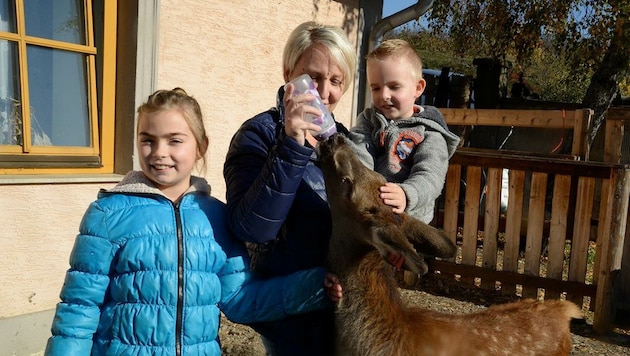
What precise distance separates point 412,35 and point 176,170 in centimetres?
2394

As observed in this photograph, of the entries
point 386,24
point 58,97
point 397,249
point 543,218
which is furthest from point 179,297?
point 386,24

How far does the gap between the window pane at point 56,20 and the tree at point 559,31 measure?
7.90 metres

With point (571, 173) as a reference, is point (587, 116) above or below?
above

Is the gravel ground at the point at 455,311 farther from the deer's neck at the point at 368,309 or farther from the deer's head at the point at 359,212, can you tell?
the deer's head at the point at 359,212

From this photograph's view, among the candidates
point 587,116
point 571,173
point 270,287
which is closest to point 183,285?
point 270,287

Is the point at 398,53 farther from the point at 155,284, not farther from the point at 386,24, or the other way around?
the point at 386,24

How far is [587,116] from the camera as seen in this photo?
22.7 feet

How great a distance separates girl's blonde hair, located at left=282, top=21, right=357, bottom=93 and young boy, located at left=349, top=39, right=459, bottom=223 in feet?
1.21

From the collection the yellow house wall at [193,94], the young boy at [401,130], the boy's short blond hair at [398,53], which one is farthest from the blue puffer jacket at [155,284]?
the yellow house wall at [193,94]

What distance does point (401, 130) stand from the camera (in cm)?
267

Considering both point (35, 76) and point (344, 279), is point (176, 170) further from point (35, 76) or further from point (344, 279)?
point (35, 76)

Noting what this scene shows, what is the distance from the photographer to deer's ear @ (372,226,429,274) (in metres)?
2.17

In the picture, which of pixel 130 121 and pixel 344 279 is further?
pixel 130 121

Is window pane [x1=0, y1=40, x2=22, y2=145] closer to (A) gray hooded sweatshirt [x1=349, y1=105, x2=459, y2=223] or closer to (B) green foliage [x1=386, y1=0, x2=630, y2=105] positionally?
(A) gray hooded sweatshirt [x1=349, y1=105, x2=459, y2=223]
